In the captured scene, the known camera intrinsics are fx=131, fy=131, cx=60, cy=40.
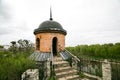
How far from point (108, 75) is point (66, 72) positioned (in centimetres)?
298

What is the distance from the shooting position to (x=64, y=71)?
9.96m

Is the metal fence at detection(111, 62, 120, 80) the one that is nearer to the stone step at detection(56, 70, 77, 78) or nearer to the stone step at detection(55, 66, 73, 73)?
the stone step at detection(56, 70, 77, 78)

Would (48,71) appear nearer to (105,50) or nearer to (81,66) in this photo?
(81,66)

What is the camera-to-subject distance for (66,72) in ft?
32.2

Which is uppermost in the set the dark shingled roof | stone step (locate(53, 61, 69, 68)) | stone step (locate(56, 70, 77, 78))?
the dark shingled roof

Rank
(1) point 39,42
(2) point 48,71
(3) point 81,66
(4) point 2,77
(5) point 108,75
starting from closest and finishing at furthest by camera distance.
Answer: (4) point 2,77
(5) point 108,75
(2) point 48,71
(3) point 81,66
(1) point 39,42

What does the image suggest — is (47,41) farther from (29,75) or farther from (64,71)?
(29,75)

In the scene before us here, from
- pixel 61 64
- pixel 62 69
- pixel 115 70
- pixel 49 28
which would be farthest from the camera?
pixel 49 28

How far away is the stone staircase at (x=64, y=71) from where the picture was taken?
9275mm

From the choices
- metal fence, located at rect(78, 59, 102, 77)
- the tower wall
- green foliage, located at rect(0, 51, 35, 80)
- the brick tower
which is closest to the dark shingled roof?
the brick tower

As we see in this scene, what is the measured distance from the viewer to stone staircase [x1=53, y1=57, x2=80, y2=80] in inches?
365

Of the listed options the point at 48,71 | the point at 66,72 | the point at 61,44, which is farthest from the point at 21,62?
the point at 61,44

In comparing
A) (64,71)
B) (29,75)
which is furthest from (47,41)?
(29,75)

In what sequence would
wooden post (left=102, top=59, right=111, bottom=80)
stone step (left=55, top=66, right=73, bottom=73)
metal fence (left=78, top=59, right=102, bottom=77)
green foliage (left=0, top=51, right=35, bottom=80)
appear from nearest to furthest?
green foliage (left=0, top=51, right=35, bottom=80)
wooden post (left=102, top=59, right=111, bottom=80)
stone step (left=55, top=66, right=73, bottom=73)
metal fence (left=78, top=59, right=102, bottom=77)
